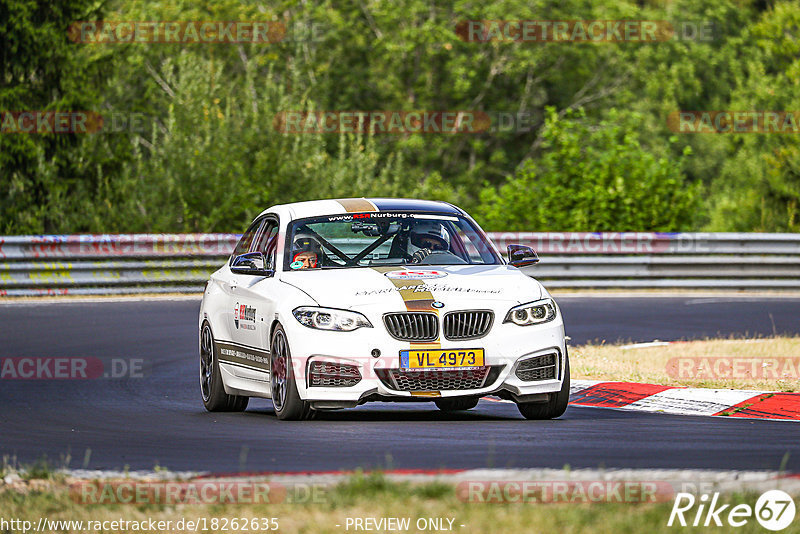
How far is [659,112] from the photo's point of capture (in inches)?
2501

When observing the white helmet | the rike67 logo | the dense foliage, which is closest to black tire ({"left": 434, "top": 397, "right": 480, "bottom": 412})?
the white helmet

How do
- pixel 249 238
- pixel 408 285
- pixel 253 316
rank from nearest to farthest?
pixel 408 285 → pixel 253 316 → pixel 249 238

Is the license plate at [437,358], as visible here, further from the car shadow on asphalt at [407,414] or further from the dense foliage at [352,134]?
the dense foliage at [352,134]

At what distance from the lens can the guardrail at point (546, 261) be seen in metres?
24.0

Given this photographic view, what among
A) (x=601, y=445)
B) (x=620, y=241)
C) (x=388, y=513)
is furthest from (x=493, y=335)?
(x=620, y=241)

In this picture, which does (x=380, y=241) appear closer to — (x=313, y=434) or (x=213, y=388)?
(x=213, y=388)

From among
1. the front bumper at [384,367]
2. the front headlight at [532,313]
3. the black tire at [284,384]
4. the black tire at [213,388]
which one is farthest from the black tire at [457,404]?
the black tire at [213,388]

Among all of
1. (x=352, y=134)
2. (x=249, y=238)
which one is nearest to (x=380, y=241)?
(x=249, y=238)

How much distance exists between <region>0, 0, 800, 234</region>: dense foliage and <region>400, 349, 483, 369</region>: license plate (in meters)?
18.4

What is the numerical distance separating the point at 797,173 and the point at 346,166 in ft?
34.1

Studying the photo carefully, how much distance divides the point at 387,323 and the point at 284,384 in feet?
2.96

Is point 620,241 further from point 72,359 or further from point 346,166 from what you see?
point 72,359

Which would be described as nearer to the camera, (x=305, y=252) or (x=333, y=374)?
(x=333, y=374)

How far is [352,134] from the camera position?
35.5 metres
